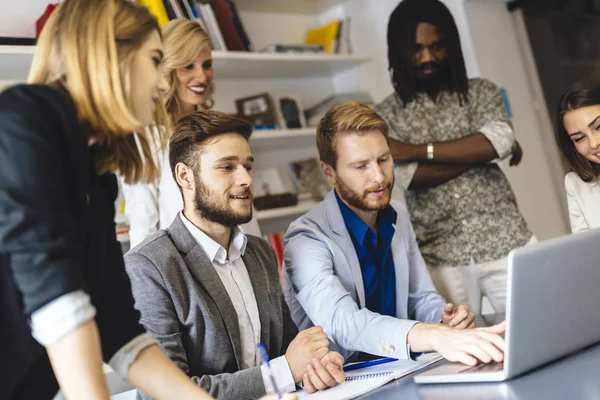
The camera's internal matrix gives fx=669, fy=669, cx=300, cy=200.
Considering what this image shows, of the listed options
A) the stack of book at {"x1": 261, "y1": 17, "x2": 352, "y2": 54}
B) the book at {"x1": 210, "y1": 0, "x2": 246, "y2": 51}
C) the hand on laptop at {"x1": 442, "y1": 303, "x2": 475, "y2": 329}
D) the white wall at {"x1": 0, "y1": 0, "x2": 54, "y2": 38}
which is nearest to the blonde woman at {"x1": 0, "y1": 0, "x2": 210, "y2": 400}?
the hand on laptop at {"x1": 442, "y1": 303, "x2": 475, "y2": 329}

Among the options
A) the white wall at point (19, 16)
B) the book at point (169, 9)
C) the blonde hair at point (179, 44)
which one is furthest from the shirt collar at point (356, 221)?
the white wall at point (19, 16)

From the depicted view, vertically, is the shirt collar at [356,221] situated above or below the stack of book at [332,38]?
below

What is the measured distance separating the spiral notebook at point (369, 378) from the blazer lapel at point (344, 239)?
1.13 feet

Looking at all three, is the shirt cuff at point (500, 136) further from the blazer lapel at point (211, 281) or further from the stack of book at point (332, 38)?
the stack of book at point (332, 38)

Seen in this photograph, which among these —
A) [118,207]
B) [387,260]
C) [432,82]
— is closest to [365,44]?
[432,82]

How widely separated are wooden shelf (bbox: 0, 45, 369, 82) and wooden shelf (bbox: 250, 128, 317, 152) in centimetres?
34

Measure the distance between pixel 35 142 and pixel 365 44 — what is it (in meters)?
3.22

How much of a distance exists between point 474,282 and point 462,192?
31 cm

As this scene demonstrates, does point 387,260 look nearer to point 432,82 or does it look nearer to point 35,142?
point 432,82

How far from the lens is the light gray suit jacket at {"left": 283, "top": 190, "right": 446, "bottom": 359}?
1.55 m

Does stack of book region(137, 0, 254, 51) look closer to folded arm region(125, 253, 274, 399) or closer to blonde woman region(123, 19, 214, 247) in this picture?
blonde woman region(123, 19, 214, 247)

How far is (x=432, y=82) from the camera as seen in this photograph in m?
2.44

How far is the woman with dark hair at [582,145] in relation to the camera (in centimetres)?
212

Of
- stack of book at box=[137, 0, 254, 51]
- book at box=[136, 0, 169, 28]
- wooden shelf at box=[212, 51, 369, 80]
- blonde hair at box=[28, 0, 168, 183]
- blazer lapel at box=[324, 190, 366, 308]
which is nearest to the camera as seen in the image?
blonde hair at box=[28, 0, 168, 183]
